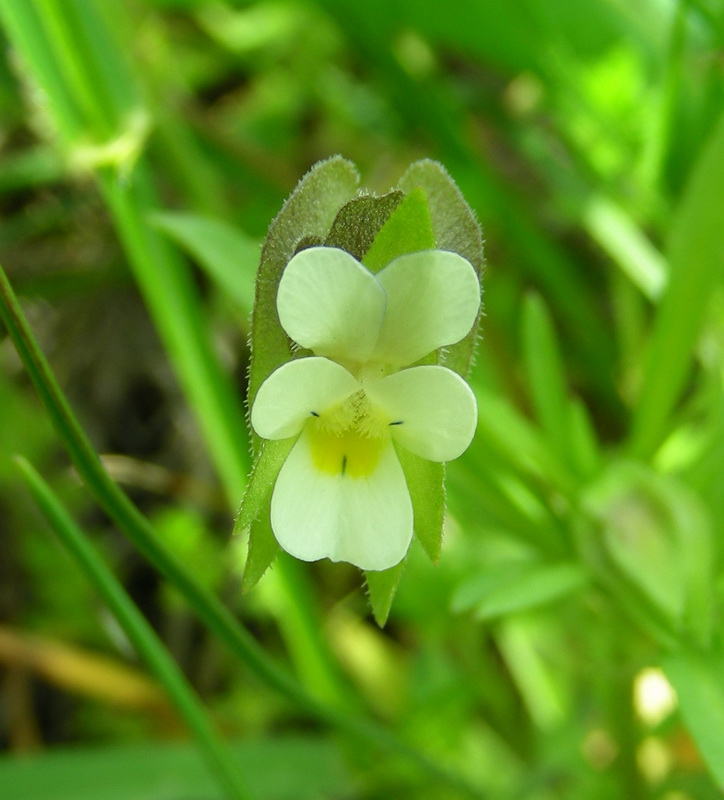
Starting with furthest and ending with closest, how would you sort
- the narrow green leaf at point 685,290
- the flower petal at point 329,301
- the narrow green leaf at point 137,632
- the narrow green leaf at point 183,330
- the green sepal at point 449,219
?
the narrow green leaf at point 183,330
the narrow green leaf at point 685,290
the narrow green leaf at point 137,632
the green sepal at point 449,219
the flower petal at point 329,301

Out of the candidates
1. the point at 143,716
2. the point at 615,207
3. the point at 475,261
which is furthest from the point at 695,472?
the point at 143,716

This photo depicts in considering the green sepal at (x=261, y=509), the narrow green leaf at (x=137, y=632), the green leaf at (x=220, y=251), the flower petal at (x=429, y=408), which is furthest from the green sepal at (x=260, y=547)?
the green leaf at (x=220, y=251)

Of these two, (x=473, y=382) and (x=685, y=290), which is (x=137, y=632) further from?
(x=685, y=290)

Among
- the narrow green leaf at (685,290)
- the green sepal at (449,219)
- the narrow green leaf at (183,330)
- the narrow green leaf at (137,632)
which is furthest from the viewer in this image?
the narrow green leaf at (183,330)

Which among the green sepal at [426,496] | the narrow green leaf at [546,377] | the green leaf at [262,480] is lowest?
the narrow green leaf at [546,377]

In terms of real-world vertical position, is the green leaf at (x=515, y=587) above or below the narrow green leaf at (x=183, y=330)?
below

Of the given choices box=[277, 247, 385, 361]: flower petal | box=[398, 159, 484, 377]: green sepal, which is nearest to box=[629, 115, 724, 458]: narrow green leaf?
box=[398, 159, 484, 377]: green sepal

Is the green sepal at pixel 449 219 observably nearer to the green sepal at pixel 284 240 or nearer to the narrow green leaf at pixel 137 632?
the green sepal at pixel 284 240
